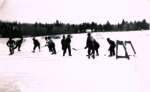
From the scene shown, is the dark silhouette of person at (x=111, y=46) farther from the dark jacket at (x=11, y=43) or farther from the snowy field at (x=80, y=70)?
the dark jacket at (x=11, y=43)

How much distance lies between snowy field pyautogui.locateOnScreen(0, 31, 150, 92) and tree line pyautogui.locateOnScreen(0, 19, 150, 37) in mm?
17

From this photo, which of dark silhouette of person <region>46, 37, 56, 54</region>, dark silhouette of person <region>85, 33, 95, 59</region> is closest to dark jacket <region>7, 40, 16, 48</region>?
dark silhouette of person <region>46, 37, 56, 54</region>

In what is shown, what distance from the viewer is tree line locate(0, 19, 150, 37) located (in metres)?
0.79

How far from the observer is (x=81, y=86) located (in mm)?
776

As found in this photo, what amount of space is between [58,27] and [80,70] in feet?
0.49

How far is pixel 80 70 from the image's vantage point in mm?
793

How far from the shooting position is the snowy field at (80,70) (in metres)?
0.77

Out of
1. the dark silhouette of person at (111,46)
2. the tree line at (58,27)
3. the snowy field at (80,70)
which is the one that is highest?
the tree line at (58,27)

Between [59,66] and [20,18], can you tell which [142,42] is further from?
[20,18]

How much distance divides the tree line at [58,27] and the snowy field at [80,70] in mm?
17

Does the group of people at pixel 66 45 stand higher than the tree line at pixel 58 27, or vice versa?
the tree line at pixel 58 27

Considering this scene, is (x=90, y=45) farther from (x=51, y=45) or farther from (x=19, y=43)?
(x=19, y=43)

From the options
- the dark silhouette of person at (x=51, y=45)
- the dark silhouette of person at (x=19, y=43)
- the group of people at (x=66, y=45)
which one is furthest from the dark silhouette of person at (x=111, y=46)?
the dark silhouette of person at (x=19, y=43)

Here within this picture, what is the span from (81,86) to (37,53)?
6.9 inches
